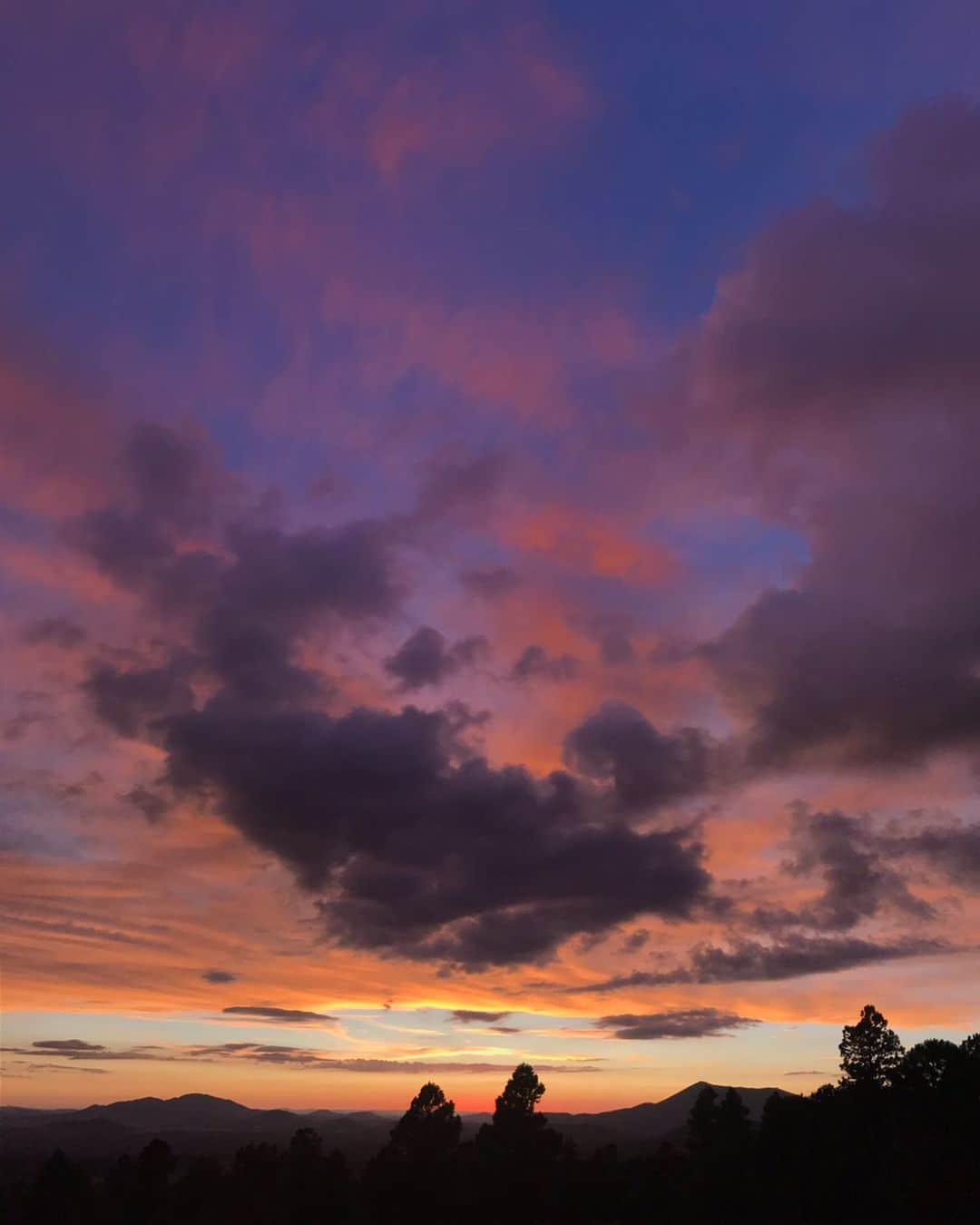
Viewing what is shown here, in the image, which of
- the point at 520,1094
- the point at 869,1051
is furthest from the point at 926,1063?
the point at 520,1094

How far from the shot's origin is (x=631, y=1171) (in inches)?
4633

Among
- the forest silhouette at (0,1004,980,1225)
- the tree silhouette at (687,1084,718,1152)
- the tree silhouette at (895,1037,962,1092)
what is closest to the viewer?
the forest silhouette at (0,1004,980,1225)

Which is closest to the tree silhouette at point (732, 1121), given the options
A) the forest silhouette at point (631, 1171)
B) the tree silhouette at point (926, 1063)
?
the forest silhouette at point (631, 1171)

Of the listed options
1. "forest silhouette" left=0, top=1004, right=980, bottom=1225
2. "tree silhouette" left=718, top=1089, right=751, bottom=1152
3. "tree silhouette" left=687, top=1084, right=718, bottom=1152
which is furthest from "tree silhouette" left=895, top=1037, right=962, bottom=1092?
"tree silhouette" left=687, top=1084, right=718, bottom=1152

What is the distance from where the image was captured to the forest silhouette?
97.3 metres

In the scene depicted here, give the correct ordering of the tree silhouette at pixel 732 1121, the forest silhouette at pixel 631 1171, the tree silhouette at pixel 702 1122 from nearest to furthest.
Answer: the forest silhouette at pixel 631 1171
the tree silhouette at pixel 732 1121
the tree silhouette at pixel 702 1122

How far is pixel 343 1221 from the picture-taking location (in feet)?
392

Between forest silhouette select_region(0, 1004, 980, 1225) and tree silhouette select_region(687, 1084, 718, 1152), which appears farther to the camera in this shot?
tree silhouette select_region(687, 1084, 718, 1152)

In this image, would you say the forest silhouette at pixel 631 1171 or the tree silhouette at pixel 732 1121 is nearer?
the forest silhouette at pixel 631 1171

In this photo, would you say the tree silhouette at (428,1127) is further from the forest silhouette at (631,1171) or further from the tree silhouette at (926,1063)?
the tree silhouette at (926,1063)

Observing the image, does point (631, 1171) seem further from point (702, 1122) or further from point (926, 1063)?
point (926, 1063)

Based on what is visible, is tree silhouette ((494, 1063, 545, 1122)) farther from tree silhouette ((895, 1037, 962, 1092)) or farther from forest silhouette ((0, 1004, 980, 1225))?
tree silhouette ((895, 1037, 962, 1092))

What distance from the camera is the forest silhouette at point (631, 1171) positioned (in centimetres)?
9731

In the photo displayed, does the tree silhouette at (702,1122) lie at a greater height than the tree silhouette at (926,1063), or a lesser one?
lesser
